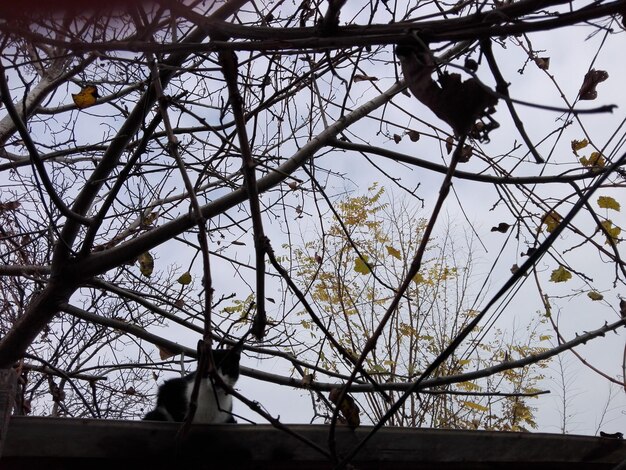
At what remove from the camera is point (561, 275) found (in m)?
2.88

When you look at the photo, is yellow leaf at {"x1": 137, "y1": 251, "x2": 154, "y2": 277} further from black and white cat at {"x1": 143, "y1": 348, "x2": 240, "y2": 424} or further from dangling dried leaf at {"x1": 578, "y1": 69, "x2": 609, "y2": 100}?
dangling dried leaf at {"x1": 578, "y1": 69, "x2": 609, "y2": 100}

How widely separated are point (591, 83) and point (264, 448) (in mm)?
1751

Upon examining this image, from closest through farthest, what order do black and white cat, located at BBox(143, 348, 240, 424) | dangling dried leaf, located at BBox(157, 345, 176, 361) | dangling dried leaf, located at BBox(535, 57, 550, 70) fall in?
1. dangling dried leaf, located at BBox(535, 57, 550, 70)
2. black and white cat, located at BBox(143, 348, 240, 424)
3. dangling dried leaf, located at BBox(157, 345, 176, 361)

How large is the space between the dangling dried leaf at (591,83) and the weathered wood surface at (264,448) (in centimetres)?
125

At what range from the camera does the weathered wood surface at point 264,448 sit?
159cm

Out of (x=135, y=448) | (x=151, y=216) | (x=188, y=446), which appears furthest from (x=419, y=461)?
(x=151, y=216)

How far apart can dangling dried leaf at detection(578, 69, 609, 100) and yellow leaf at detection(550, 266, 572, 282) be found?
77 centimetres

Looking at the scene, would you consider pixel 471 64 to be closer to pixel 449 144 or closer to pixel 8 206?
pixel 449 144

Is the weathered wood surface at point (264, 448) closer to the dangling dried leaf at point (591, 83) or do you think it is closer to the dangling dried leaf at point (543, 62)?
the dangling dried leaf at point (591, 83)

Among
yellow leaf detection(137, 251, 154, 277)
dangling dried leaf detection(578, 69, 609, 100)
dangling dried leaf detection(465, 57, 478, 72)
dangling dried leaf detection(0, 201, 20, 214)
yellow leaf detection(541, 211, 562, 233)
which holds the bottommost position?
dangling dried leaf detection(465, 57, 478, 72)

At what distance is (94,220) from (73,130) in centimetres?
267

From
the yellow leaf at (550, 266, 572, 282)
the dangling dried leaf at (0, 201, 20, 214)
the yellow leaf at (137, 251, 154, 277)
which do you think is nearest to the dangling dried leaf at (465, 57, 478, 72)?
the yellow leaf at (550, 266, 572, 282)

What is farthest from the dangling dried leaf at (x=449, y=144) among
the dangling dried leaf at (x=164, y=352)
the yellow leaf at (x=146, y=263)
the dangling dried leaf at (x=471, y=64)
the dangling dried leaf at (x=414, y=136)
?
the dangling dried leaf at (x=164, y=352)

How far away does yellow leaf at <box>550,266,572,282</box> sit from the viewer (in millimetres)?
2854
